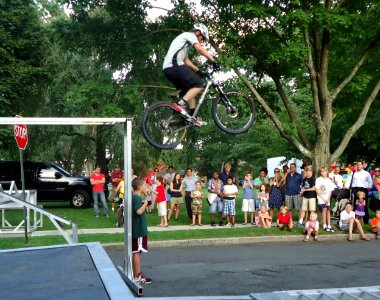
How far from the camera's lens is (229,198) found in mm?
16516

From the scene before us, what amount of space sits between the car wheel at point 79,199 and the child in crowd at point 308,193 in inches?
417

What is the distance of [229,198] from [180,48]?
10.5 metres

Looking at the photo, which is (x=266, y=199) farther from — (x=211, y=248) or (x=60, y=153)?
(x=60, y=153)

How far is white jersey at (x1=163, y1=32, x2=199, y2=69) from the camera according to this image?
6.22 meters

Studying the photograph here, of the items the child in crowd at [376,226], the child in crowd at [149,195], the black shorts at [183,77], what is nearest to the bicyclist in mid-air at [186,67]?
the black shorts at [183,77]

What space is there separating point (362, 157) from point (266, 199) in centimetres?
1276

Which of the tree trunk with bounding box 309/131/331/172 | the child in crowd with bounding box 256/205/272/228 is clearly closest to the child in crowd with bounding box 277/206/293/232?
the child in crowd with bounding box 256/205/272/228

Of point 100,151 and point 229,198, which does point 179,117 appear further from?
point 100,151

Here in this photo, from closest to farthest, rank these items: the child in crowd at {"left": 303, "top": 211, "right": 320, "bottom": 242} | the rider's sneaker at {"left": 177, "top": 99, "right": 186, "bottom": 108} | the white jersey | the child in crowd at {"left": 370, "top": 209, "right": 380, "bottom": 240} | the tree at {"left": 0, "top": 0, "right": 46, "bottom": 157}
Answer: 1. the white jersey
2. the rider's sneaker at {"left": 177, "top": 99, "right": 186, "bottom": 108}
3. the child in crowd at {"left": 303, "top": 211, "right": 320, "bottom": 242}
4. the child in crowd at {"left": 370, "top": 209, "right": 380, "bottom": 240}
5. the tree at {"left": 0, "top": 0, "right": 46, "bottom": 157}

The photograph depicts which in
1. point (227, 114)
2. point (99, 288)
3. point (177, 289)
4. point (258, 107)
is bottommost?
point (177, 289)

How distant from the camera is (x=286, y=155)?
1268 inches

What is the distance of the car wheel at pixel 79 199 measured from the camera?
914 inches

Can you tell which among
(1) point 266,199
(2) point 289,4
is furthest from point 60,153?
(2) point 289,4

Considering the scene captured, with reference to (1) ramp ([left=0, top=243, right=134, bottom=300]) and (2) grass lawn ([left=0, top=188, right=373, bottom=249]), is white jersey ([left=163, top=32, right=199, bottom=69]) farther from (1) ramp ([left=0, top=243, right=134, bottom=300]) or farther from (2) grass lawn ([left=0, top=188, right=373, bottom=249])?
(2) grass lawn ([left=0, top=188, right=373, bottom=249])
